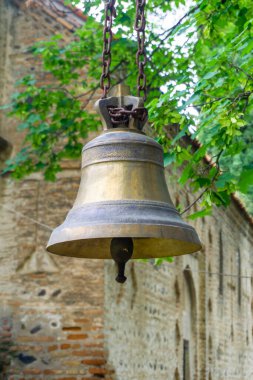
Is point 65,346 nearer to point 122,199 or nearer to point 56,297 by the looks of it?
point 56,297

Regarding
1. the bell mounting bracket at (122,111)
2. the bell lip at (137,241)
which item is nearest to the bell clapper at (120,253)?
the bell lip at (137,241)

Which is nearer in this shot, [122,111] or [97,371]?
[122,111]

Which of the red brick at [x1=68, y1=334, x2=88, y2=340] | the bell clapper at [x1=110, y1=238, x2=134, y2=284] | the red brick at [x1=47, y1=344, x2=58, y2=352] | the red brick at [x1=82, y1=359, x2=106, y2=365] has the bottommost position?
the bell clapper at [x1=110, y1=238, x2=134, y2=284]

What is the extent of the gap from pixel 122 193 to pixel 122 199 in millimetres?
55

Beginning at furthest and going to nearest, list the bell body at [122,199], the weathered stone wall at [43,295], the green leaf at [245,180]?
the weathered stone wall at [43,295] → the green leaf at [245,180] → the bell body at [122,199]

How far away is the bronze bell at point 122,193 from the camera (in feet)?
11.6

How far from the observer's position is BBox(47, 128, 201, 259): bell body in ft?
11.5

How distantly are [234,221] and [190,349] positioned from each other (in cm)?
659

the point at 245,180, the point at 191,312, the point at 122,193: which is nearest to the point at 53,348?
the point at 245,180

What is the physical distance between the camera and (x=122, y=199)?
3650mm

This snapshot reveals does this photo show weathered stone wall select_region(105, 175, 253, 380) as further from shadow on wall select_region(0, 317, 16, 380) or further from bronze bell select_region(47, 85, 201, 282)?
bronze bell select_region(47, 85, 201, 282)

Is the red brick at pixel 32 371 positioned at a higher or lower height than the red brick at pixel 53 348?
lower

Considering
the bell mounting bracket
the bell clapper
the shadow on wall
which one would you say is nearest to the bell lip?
the bell clapper

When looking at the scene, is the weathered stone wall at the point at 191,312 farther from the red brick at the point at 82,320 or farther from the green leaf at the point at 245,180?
the green leaf at the point at 245,180
